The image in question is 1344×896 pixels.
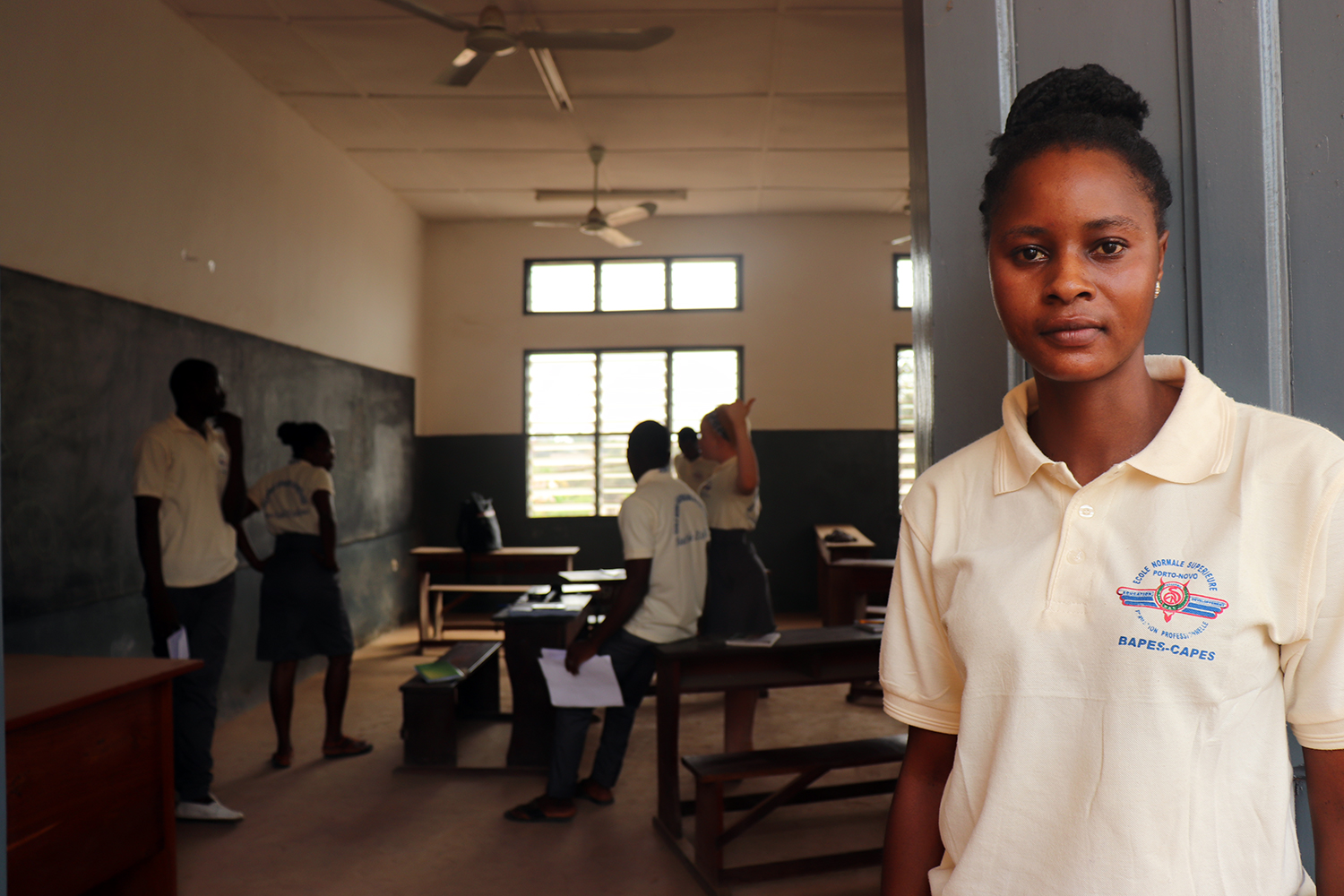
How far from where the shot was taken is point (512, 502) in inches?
344

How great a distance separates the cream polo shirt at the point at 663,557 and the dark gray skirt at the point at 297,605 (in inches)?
64.3

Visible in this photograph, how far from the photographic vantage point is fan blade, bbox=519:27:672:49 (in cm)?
386

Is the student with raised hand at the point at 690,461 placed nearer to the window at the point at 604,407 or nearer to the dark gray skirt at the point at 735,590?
the dark gray skirt at the point at 735,590

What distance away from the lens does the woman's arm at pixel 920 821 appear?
0.98m

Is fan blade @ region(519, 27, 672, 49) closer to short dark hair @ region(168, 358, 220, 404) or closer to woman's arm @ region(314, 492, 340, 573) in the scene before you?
short dark hair @ region(168, 358, 220, 404)

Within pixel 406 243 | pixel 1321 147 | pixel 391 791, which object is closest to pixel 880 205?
pixel 406 243

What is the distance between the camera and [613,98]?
5.75 meters

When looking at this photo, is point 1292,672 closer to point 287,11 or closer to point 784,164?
point 287,11

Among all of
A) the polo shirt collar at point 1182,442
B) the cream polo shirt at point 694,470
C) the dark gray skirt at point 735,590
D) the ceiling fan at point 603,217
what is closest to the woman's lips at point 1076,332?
the polo shirt collar at point 1182,442

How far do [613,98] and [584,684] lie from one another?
3.97m

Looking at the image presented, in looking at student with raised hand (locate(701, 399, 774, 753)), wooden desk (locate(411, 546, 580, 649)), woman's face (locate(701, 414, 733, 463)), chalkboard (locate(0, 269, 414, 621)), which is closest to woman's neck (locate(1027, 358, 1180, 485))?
chalkboard (locate(0, 269, 414, 621))

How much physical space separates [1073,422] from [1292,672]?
11.5 inches

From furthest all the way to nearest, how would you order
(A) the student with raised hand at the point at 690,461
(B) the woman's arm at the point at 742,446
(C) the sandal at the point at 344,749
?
(A) the student with raised hand at the point at 690,461
(B) the woman's arm at the point at 742,446
(C) the sandal at the point at 344,749

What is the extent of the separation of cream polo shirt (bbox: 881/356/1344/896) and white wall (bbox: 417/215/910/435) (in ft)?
26.1
